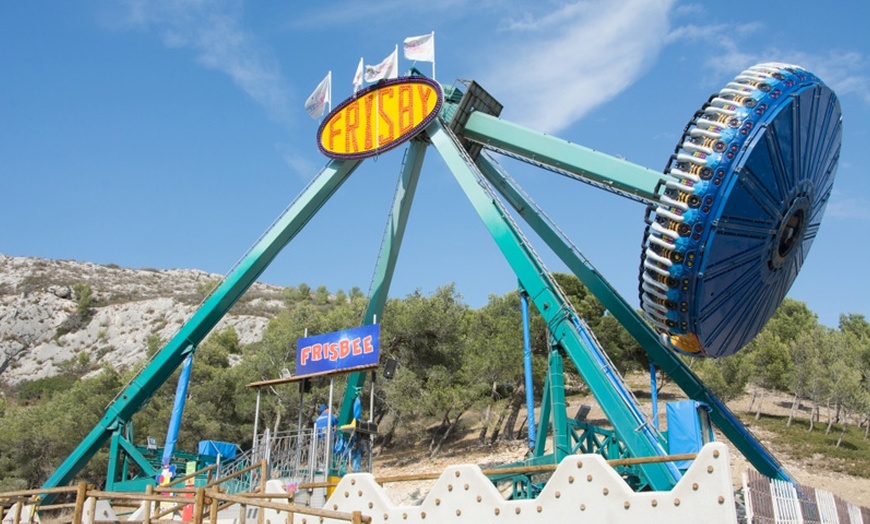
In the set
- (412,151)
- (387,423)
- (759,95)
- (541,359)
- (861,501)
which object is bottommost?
(861,501)

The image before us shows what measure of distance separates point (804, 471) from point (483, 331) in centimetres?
1650

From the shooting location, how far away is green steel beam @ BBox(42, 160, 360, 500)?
76.5 feet

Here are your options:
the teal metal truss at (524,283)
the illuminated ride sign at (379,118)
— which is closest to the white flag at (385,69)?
the illuminated ride sign at (379,118)

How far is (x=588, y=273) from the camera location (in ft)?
66.7

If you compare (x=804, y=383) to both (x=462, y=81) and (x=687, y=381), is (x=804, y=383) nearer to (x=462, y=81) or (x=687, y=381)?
(x=687, y=381)

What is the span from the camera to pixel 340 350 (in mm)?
17656

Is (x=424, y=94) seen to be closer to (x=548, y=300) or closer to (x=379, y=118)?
(x=379, y=118)

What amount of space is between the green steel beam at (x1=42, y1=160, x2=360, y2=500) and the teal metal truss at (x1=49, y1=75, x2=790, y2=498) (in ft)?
0.12

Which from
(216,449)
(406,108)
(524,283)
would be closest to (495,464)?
(216,449)

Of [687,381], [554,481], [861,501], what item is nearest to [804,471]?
[861,501]

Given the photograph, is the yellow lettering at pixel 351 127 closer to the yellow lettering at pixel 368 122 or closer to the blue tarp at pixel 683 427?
the yellow lettering at pixel 368 122

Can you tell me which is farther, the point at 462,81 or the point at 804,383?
the point at 804,383

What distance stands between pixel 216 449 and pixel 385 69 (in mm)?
13712

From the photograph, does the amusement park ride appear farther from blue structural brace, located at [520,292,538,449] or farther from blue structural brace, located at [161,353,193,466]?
blue structural brace, located at [161,353,193,466]
